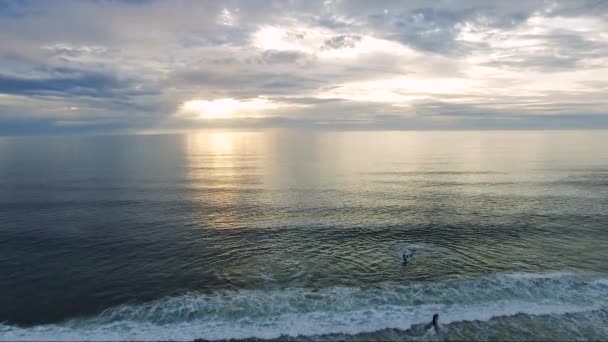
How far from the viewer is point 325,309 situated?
131ft

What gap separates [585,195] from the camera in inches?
3558

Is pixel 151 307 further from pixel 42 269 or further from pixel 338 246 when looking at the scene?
pixel 338 246

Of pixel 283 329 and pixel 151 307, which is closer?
pixel 283 329

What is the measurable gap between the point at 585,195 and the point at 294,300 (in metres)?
82.8

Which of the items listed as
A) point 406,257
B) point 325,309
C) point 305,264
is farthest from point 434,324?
point 305,264

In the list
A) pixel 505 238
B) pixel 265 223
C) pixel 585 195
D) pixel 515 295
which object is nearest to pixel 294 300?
pixel 515 295

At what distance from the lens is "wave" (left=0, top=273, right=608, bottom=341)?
1426 inches

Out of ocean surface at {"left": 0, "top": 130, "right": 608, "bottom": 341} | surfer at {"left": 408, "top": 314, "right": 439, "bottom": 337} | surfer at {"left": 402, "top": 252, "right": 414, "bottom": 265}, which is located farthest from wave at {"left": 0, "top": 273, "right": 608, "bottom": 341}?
surfer at {"left": 402, "top": 252, "right": 414, "bottom": 265}

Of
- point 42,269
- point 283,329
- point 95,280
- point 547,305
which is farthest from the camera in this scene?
point 42,269

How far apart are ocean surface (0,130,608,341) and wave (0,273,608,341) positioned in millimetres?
192

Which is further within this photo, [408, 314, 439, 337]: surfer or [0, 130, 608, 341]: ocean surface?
[0, 130, 608, 341]: ocean surface

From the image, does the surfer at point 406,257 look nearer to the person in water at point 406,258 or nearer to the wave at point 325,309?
the person in water at point 406,258

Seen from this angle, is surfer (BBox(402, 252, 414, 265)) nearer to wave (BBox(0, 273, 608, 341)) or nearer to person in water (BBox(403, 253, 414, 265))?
person in water (BBox(403, 253, 414, 265))

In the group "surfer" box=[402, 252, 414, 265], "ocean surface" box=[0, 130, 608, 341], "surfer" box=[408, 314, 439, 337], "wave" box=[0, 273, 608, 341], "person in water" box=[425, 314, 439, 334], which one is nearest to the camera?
"surfer" box=[408, 314, 439, 337]
